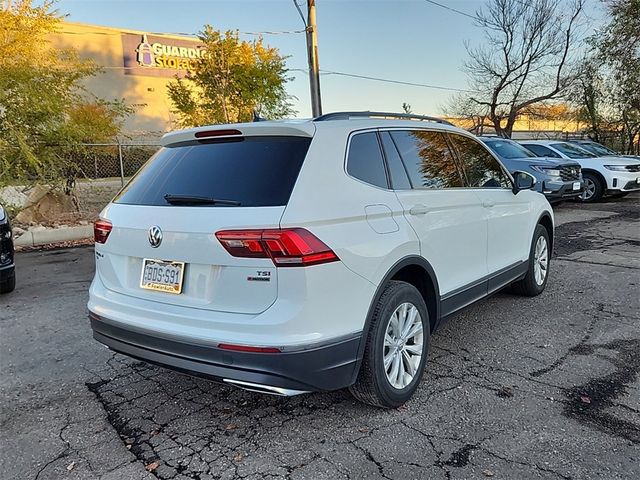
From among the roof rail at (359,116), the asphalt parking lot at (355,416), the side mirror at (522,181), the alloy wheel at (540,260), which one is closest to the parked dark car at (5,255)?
the asphalt parking lot at (355,416)

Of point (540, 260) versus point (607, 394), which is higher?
point (540, 260)

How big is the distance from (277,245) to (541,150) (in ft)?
44.6

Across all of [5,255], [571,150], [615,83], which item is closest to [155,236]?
[5,255]

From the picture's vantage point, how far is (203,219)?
2561mm

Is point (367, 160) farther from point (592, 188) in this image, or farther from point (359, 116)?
point (592, 188)

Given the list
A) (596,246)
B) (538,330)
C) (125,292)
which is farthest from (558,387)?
(596,246)

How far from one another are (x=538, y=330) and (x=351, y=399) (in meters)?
2.11

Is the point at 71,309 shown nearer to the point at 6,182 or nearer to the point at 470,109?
the point at 6,182

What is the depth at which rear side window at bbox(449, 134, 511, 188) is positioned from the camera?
13.7ft

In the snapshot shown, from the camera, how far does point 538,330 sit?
4.40m

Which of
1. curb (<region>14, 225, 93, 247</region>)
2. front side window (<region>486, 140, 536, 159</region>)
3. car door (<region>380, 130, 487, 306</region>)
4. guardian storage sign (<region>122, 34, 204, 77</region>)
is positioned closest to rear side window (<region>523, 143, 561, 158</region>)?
front side window (<region>486, 140, 536, 159</region>)

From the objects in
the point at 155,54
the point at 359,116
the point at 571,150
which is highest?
the point at 155,54

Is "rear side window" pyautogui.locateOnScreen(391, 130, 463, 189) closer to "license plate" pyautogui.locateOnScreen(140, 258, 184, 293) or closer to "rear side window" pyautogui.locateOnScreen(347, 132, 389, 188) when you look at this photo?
"rear side window" pyautogui.locateOnScreen(347, 132, 389, 188)

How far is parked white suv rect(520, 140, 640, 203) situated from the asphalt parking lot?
33.6 ft
